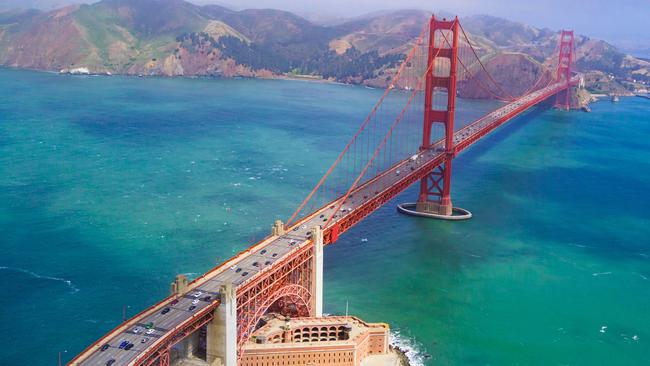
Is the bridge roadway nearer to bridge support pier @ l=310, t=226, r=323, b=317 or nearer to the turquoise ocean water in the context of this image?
bridge support pier @ l=310, t=226, r=323, b=317

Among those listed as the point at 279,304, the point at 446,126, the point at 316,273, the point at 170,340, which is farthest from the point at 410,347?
the point at 446,126

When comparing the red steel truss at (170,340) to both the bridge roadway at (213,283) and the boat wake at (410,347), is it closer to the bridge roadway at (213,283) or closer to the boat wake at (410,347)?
the bridge roadway at (213,283)

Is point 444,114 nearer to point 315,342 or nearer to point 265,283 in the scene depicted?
point 315,342

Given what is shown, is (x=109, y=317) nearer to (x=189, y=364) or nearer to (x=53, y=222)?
(x=189, y=364)

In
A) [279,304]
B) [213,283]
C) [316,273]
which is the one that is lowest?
[279,304]

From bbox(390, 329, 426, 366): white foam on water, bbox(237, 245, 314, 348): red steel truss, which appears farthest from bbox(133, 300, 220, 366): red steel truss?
bbox(390, 329, 426, 366): white foam on water

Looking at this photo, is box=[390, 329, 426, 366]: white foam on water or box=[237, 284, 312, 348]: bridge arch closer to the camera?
box=[237, 284, 312, 348]: bridge arch

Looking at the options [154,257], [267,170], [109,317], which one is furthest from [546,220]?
[109,317]
